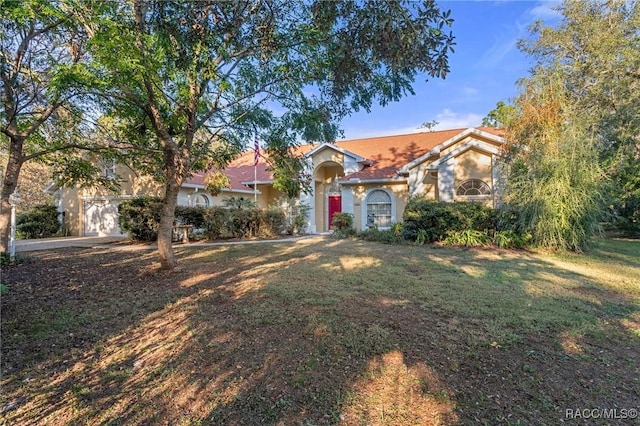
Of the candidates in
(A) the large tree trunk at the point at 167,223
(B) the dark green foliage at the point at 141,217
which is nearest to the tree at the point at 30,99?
(A) the large tree trunk at the point at 167,223

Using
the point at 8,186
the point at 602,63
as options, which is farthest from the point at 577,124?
the point at 8,186

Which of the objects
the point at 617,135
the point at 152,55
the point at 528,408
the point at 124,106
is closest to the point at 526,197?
the point at 617,135

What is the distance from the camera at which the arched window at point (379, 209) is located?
1853cm

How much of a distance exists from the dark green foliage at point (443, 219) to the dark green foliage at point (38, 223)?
69.7 feet

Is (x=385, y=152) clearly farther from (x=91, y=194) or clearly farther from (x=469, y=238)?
(x=91, y=194)

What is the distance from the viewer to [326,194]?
71.9ft

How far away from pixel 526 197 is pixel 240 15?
1057 cm

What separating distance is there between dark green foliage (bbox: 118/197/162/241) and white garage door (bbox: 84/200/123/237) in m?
5.05

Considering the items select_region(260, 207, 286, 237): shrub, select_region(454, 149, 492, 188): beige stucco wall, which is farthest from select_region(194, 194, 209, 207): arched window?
select_region(454, 149, 492, 188): beige stucco wall

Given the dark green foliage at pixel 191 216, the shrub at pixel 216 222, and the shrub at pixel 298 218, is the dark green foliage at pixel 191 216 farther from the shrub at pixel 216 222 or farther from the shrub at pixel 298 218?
the shrub at pixel 298 218

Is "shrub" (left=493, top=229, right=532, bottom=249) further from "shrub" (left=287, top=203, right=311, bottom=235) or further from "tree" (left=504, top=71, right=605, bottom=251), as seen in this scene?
"shrub" (left=287, top=203, right=311, bottom=235)

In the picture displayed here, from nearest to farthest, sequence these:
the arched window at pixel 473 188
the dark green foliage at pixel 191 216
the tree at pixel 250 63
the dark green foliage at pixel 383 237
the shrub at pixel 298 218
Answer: the tree at pixel 250 63
the dark green foliage at pixel 383 237
the arched window at pixel 473 188
the dark green foliage at pixel 191 216
the shrub at pixel 298 218

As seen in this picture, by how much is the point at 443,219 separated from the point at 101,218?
1930cm

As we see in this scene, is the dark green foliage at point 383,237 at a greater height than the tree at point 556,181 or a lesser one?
lesser
